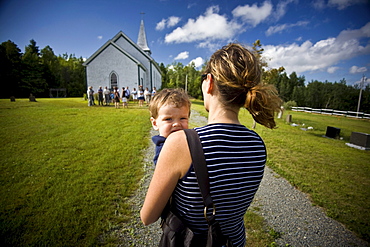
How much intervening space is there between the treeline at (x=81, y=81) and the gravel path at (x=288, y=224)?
17.1 ft

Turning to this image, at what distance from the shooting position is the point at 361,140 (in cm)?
887

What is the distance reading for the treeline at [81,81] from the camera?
5328 mm

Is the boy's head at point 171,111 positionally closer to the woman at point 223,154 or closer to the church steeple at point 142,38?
the woman at point 223,154

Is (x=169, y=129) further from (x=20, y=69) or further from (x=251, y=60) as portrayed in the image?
(x=20, y=69)

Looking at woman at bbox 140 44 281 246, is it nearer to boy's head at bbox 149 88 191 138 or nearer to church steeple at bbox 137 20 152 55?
boy's head at bbox 149 88 191 138

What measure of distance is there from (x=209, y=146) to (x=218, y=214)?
46 cm

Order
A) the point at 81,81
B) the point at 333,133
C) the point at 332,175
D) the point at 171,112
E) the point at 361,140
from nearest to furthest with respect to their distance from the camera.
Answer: the point at 171,112 < the point at 332,175 < the point at 361,140 < the point at 333,133 < the point at 81,81

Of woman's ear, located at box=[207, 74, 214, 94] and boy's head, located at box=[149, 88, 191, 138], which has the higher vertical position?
woman's ear, located at box=[207, 74, 214, 94]

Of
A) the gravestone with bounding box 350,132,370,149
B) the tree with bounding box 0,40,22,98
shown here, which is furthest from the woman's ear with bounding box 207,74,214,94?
the gravestone with bounding box 350,132,370,149

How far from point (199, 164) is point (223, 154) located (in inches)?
5.8

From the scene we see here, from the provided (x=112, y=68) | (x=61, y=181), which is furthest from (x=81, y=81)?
(x=61, y=181)

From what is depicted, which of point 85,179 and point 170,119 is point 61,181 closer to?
point 85,179

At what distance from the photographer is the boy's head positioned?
71.2 inches

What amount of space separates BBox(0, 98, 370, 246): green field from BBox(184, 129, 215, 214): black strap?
2.52 m
